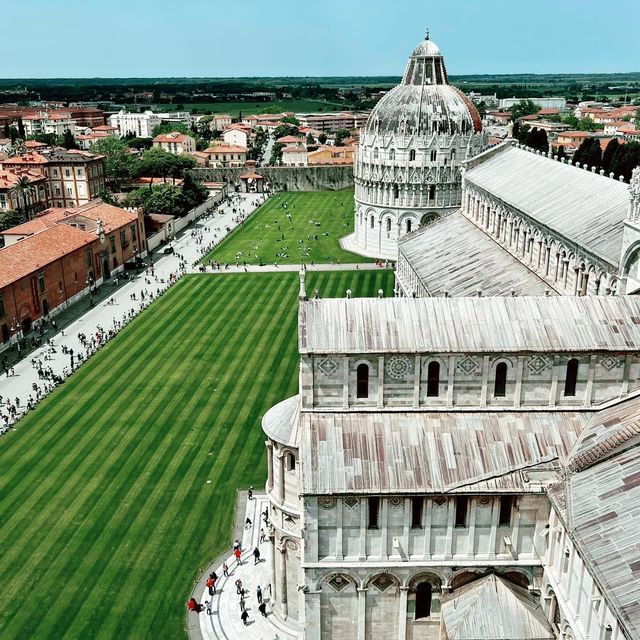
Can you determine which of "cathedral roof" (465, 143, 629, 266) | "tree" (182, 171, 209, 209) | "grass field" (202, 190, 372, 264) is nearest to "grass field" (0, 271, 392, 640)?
"cathedral roof" (465, 143, 629, 266)

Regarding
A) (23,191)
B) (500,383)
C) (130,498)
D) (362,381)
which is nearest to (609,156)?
(23,191)

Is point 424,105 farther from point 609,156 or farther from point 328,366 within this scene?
point 328,366

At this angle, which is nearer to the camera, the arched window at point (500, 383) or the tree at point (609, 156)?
the arched window at point (500, 383)

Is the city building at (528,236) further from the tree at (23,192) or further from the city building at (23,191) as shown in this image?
the city building at (23,191)

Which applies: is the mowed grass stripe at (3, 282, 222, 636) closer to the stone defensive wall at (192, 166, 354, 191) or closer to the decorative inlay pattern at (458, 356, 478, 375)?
the decorative inlay pattern at (458, 356, 478, 375)

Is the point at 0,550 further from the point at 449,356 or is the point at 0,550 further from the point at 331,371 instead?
the point at 449,356

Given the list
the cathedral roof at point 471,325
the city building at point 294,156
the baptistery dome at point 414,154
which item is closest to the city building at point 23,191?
the baptistery dome at point 414,154

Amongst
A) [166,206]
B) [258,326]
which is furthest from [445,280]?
[166,206]
